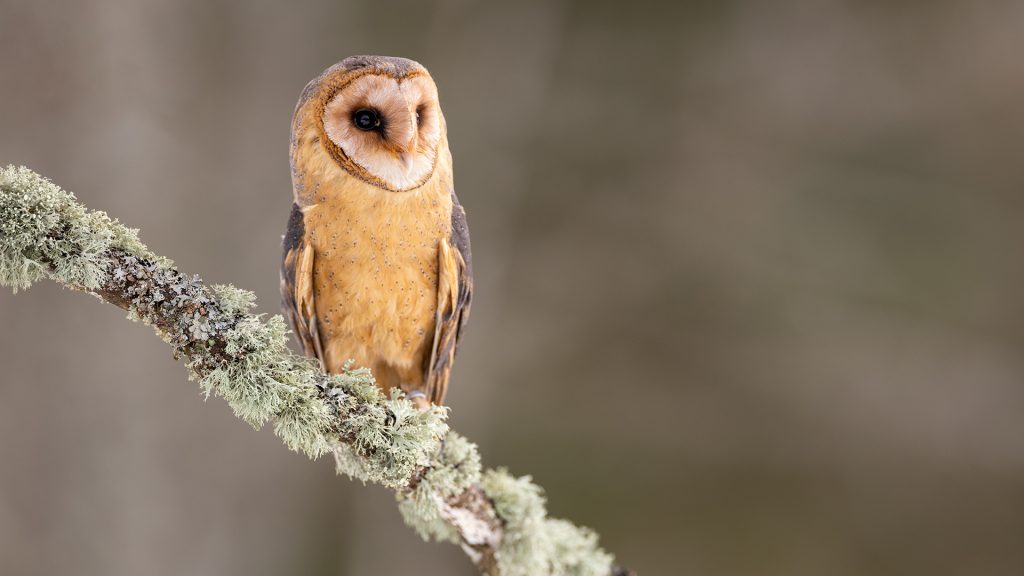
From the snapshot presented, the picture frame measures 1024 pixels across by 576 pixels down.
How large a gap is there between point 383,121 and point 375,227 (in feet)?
0.44

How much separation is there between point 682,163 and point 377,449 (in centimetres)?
150

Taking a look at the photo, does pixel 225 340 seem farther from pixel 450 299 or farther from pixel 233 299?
pixel 450 299

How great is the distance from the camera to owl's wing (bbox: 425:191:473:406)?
0.98 m

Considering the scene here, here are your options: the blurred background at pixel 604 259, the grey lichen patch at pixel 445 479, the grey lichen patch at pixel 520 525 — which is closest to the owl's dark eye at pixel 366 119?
the grey lichen patch at pixel 445 479

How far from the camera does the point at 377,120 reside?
853 mm

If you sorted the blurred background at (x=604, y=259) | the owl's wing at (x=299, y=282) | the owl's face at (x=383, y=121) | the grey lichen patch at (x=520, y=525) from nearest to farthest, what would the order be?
1. the owl's face at (x=383, y=121)
2. the owl's wing at (x=299, y=282)
3. the grey lichen patch at (x=520, y=525)
4. the blurred background at (x=604, y=259)

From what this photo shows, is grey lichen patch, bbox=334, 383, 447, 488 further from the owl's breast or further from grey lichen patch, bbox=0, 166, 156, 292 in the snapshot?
grey lichen patch, bbox=0, 166, 156, 292

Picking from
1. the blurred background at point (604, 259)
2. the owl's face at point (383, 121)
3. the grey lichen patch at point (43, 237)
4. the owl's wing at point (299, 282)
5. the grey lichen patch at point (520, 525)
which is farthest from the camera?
the blurred background at point (604, 259)

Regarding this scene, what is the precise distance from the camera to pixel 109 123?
1651 millimetres

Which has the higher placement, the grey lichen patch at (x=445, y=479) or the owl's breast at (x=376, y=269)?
the owl's breast at (x=376, y=269)

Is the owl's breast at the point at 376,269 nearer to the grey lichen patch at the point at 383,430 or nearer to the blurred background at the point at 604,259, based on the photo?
the grey lichen patch at the point at 383,430

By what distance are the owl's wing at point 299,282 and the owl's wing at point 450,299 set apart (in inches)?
6.2

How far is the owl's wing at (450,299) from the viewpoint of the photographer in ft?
3.20

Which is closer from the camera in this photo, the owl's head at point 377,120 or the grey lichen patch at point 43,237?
the grey lichen patch at point 43,237
